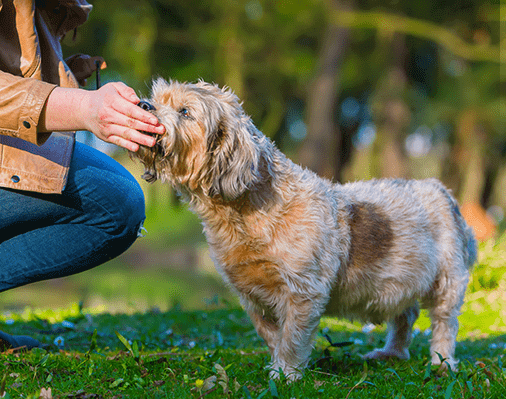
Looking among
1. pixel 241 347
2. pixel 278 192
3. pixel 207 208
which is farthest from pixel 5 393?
pixel 241 347

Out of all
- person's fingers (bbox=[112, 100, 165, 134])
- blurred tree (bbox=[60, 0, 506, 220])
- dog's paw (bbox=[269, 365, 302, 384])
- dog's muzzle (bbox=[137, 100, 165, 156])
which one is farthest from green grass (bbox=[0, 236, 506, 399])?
blurred tree (bbox=[60, 0, 506, 220])

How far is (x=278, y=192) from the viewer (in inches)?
136

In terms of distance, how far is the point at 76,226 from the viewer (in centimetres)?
378

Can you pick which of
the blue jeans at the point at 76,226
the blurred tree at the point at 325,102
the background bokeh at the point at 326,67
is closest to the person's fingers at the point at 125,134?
the blue jeans at the point at 76,226

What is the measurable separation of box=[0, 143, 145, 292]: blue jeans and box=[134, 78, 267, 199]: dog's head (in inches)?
22.1

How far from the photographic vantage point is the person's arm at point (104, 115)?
269 centimetres

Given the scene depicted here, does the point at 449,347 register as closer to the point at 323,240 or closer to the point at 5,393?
the point at 323,240

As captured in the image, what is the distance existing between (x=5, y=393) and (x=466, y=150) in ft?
78.7

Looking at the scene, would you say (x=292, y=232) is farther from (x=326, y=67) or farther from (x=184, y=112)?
(x=326, y=67)

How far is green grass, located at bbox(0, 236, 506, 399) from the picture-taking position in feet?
9.46

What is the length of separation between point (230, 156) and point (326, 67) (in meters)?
16.2

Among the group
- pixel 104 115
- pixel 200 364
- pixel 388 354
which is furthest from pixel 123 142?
pixel 388 354

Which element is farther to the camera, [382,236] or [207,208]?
[382,236]

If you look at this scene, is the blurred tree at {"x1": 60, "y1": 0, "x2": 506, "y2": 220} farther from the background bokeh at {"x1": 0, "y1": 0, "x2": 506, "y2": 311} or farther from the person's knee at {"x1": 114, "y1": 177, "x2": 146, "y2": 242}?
the person's knee at {"x1": 114, "y1": 177, "x2": 146, "y2": 242}
